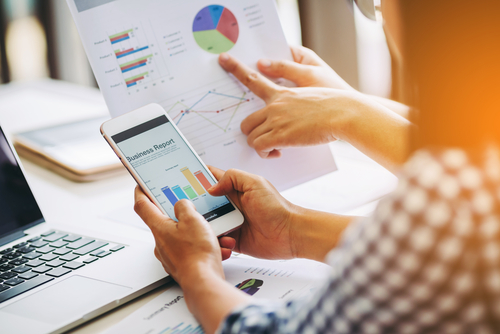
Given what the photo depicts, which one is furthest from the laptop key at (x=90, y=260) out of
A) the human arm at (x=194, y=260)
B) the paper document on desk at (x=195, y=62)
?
the paper document on desk at (x=195, y=62)

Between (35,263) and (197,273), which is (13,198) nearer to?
(35,263)

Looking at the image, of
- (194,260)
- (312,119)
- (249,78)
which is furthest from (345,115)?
(194,260)

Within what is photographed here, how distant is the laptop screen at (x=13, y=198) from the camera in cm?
69

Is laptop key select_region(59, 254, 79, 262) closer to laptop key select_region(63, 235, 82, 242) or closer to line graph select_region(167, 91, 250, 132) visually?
laptop key select_region(63, 235, 82, 242)

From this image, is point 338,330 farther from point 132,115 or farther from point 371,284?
point 132,115

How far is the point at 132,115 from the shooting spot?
643 mm

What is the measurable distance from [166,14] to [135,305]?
1.65 ft

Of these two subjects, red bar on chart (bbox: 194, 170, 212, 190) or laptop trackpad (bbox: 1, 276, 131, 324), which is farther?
red bar on chart (bbox: 194, 170, 212, 190)

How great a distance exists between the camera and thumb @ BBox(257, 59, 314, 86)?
813mm

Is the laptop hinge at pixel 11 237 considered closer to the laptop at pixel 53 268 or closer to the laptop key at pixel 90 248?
the laptop at pixel 53 268

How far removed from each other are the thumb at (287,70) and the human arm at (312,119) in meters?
0.03

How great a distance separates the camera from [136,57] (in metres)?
0.74

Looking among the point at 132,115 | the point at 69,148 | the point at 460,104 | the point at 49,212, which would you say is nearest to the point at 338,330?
the point at 460,104

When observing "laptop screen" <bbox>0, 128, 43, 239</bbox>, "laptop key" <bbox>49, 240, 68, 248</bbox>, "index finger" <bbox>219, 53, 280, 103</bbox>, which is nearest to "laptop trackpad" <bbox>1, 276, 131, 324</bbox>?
"laptop key" <bbox>49, 240, 68, 248</bbox>
